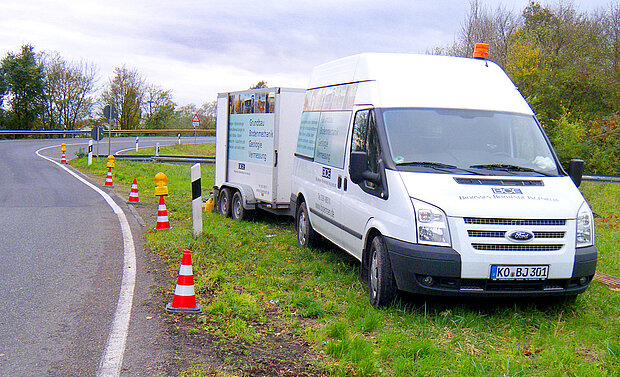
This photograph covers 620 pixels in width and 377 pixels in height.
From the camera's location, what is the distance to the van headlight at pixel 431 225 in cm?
521

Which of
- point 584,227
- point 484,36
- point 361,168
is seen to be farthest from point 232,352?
point 484,36

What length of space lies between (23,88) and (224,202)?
167 feet

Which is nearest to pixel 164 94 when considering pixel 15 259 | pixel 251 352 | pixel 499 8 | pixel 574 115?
pixel 499 8

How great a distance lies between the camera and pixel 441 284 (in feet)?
17.4

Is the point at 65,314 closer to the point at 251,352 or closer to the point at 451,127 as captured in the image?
the point at 251,352

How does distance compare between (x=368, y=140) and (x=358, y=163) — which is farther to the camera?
(x=368, y=140)

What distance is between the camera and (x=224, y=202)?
12445 mm

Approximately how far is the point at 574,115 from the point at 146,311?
1149 inches

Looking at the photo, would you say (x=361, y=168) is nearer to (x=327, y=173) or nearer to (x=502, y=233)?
(x=502, y=233)

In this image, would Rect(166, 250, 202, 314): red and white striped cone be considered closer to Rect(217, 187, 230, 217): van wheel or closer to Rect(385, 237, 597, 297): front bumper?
Rect(385, 237, 597, 297): front bumper

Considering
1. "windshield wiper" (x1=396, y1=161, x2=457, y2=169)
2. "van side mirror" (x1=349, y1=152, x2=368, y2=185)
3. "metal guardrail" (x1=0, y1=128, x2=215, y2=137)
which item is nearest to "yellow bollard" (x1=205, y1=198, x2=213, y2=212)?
"van side mirror" (x1=349, y1=152, x2=368, y2=185)

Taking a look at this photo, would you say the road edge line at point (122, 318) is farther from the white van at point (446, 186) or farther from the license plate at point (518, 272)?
the license plate at point (518, 272)

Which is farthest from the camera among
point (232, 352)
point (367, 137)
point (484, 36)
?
point (484, 36)

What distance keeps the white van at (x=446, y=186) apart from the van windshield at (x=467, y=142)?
0.01m
